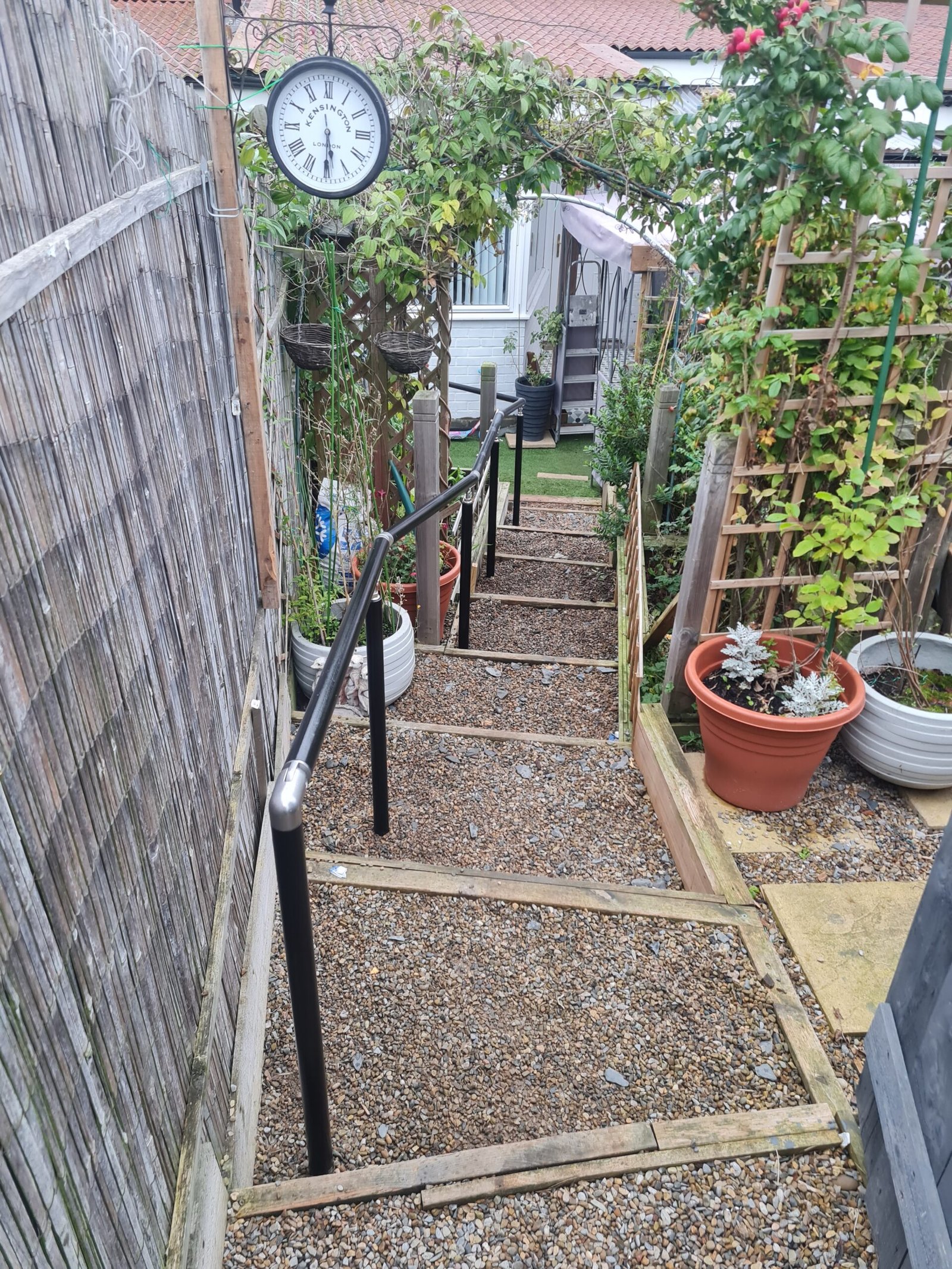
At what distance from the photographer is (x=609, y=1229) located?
1531mm

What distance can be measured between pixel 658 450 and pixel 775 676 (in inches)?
93.5

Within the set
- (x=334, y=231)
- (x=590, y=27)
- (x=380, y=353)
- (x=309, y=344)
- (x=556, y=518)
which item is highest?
(x=590, y=27)

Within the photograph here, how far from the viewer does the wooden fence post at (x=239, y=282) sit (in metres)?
2.14

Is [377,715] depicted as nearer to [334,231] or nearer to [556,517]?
[334,231]

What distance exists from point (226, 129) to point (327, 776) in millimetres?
2072

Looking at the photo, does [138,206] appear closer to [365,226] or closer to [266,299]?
[266,299]

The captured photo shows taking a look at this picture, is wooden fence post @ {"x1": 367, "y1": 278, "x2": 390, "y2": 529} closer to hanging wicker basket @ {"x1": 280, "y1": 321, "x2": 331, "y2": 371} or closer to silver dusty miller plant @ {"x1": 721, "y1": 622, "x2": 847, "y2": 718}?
hanging wicker basket @ {"x1": 280, "y1": 321, "x2": 331, "y2": 371}

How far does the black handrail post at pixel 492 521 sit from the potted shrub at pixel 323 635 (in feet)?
6.21

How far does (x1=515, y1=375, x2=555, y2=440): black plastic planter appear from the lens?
359 inches

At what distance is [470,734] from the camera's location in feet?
11.5

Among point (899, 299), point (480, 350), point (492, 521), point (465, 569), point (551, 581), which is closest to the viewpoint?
point (899, 299)

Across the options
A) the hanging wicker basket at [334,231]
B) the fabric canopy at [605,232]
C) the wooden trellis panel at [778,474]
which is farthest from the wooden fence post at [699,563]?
the fabric canopy at [605,232]

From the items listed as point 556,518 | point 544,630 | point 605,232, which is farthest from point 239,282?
point 605,232

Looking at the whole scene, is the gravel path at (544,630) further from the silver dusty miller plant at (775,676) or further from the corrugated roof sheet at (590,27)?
the corrugated roof sheet at (590,27)
